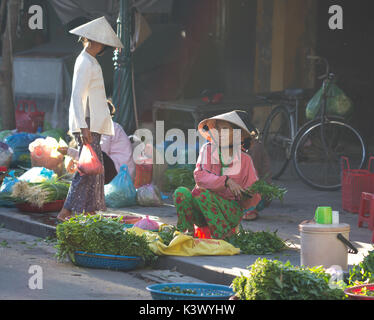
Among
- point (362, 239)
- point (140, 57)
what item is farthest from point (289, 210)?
point (140, 57)

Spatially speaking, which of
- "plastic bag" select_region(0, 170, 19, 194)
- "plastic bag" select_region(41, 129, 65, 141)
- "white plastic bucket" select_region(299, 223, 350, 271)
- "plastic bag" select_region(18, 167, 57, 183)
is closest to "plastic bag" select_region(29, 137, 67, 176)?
"plastic bag" select_region(18, 167, 57, 183)

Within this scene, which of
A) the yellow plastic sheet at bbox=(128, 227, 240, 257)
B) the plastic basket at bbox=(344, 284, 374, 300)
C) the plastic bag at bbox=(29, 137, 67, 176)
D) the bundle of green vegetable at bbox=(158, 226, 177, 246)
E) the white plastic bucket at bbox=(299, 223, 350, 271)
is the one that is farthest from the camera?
the plastic bag at bbox=(29, 137, 67, 176)

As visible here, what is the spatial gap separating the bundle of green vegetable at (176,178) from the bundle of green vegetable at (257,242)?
3061 mm

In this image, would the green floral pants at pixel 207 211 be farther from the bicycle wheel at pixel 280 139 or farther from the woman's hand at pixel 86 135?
the bicycle wheel at pixel 280 139

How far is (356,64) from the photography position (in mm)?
12492

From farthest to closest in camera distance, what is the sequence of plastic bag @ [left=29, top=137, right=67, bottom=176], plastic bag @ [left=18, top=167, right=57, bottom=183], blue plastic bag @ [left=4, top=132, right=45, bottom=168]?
blue plastic bag @ [left=4, top=132, right=45, bottom=168] < plastic bag @ [left=29, top=137, right=67, bottom=176] < plastic bag @ [left=18, top=167, right=57, bottom=183]

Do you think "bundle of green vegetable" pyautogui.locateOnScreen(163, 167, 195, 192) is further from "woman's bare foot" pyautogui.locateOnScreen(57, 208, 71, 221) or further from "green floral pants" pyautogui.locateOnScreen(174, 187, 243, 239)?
"green floral pants" pyautogui.locateOnScreen(174, 187, 243, 239)

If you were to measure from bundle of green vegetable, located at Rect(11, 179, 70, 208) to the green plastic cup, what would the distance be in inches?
147

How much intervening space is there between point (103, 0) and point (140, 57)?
1.56 m

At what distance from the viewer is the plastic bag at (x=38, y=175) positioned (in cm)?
920

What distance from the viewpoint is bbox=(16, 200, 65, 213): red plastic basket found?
8710mm

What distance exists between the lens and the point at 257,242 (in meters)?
6.85

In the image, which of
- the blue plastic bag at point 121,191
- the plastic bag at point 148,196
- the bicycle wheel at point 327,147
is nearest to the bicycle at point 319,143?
the bicycle wheel at point 327,147
